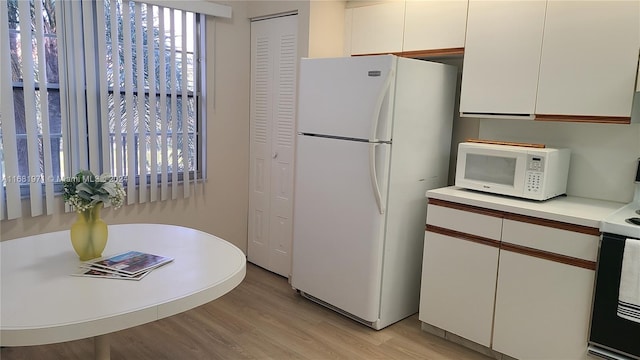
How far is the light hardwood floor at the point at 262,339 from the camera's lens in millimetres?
2619

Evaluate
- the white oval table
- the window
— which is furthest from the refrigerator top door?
the white oval table

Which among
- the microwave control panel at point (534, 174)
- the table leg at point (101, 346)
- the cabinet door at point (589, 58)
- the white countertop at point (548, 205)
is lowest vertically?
the table leg at point (101, 346)

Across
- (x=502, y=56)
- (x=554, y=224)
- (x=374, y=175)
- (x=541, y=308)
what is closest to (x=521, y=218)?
(x=554, y=224)

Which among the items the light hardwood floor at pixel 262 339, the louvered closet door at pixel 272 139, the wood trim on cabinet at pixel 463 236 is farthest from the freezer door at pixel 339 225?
the louvered closet door at pixel 272 139

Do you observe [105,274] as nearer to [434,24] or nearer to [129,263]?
[129,263]

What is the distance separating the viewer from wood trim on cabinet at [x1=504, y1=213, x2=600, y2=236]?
7.36 ft

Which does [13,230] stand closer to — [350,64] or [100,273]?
[100,273]

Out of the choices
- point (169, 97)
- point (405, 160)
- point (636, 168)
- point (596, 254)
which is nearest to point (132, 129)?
point (169, 97)

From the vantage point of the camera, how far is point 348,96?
292 cm

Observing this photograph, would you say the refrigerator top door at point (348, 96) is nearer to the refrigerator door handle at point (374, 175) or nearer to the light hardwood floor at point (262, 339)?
the refrigerator door handle at point (374, 175)

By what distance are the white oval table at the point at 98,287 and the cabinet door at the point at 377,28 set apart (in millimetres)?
1901

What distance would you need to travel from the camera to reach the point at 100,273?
6.03ft

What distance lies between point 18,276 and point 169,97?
1934 mm

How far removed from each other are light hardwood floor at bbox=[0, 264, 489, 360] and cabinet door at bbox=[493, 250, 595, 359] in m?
0.31
